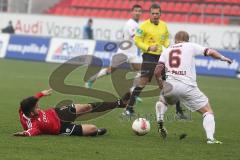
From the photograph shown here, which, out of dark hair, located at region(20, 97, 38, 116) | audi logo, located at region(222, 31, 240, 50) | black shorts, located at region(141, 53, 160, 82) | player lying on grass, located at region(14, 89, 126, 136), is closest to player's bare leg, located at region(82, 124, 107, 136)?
player lying on grass, located at region(14, 89, 126, 136)

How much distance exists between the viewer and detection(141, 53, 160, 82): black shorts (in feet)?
46.5

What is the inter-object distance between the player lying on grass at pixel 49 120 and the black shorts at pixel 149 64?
3.26 m

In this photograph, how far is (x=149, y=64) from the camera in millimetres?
14188

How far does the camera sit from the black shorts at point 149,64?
14.2 metres

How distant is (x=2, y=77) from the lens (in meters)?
23.3

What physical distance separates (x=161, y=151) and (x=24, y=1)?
33.2m

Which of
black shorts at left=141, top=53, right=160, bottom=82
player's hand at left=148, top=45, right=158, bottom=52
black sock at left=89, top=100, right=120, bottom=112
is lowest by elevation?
black sock at left=89, top=100, right=120, bottom=112

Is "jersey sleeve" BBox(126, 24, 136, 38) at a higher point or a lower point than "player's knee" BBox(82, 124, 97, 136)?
higher

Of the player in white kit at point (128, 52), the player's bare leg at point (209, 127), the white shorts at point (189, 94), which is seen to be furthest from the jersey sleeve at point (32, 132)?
the player in white kit at point (128, 52)

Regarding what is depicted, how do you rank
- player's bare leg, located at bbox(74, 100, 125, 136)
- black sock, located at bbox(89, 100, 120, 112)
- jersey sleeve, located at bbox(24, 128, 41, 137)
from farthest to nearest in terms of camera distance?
1. black sock, located at bbox(89, 100, 120, 112)
2. player's bare leg, located at bbox(74, 100, 125, 136)
3. jersey sleeve, located at bbox(24, 128, 41, 137)

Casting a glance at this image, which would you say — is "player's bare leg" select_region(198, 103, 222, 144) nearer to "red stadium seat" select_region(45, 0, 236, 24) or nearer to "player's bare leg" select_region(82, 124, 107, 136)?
"player's bare leg" select_region(82, 124, 107, 136)

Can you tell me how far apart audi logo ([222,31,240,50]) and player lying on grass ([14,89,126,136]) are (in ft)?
71.1

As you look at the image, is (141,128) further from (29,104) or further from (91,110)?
(29,104)

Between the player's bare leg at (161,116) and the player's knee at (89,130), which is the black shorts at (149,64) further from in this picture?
the player's knee at (89,130)
